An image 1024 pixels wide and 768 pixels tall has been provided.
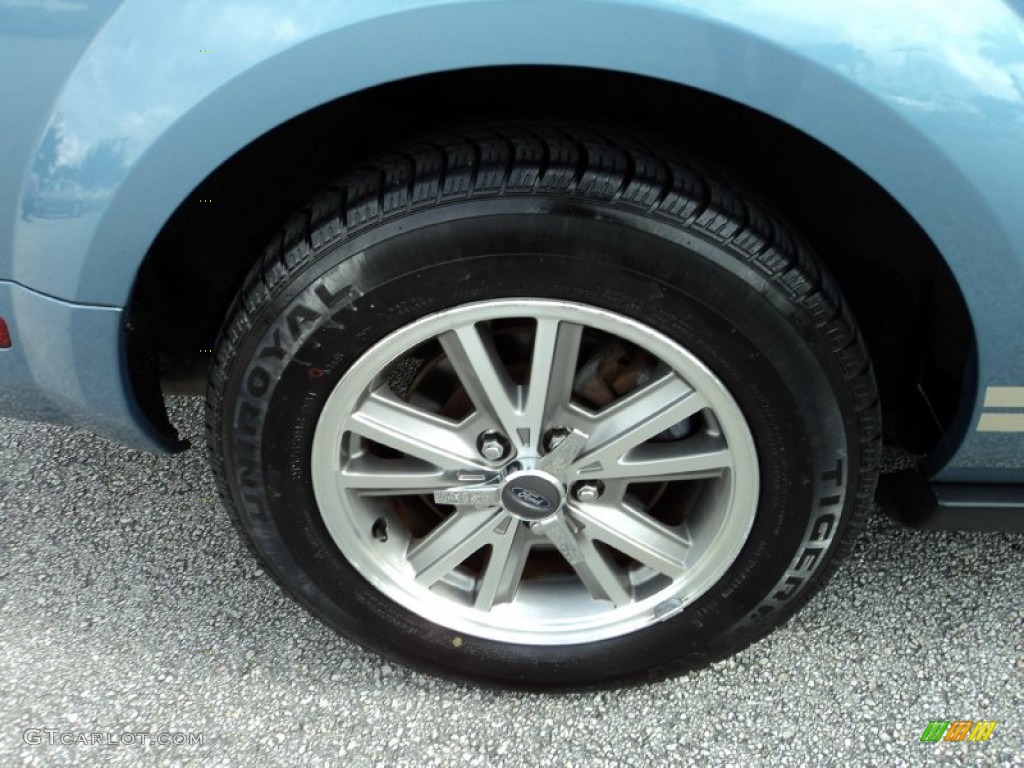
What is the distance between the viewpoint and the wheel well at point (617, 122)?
1499 millimetres

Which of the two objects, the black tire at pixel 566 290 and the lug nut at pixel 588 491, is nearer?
the black tire at pixel 566 290

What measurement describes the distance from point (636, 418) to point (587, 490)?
18 centimetres

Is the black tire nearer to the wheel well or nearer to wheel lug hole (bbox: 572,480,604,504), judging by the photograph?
the wheel well

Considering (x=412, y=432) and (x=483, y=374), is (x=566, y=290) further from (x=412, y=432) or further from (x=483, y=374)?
(x=412, y=432)

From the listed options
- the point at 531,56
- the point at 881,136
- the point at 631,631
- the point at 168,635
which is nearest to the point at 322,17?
the point at 531,56

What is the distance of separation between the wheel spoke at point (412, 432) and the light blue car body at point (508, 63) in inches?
17.4

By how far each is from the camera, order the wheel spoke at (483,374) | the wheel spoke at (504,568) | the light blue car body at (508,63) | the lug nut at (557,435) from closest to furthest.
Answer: the light blue car body at (508,63), the wheel spoke at (483,374), the lug nut at (557,435), the wheel spoke at (504,568)

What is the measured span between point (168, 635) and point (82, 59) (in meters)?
1.19

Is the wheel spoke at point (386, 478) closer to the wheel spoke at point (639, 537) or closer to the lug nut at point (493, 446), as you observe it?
the lug nut at point (493, 446)

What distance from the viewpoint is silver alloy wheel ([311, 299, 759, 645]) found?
4.81 feet

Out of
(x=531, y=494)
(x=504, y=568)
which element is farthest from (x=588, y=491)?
(x=504, y=568)

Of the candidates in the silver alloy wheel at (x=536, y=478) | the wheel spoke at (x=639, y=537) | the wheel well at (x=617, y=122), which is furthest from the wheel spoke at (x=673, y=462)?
the wheel well at (x=617, y=122)

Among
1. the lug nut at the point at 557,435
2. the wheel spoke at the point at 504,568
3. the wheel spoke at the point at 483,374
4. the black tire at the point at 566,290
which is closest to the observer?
the black tire at the point at 566,290

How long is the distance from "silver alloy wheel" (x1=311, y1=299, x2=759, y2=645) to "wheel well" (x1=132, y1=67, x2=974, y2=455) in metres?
0.37
